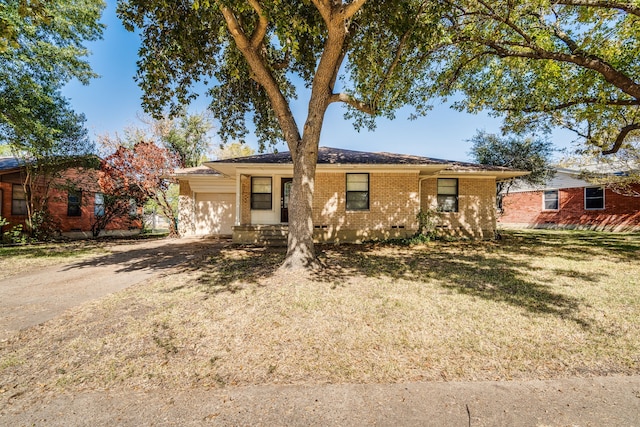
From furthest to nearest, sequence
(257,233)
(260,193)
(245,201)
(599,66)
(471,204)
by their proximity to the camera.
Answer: (471,204) → (260,193) → (245,201) → (257,233) → (599,66)

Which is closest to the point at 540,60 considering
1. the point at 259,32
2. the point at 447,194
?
the point at 447,194

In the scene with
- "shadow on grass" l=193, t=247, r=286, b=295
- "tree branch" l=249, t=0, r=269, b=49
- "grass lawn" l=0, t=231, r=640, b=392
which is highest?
"tree branch" l=249, t=0, r=269, b=49

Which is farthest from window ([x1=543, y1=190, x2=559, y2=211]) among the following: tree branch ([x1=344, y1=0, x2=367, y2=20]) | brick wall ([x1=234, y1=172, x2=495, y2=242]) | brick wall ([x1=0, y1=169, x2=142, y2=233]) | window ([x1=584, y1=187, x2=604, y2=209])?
brick wall ([x1=0, y1=169, x2=142, y2=233])

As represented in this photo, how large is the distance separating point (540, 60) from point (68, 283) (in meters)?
15.0

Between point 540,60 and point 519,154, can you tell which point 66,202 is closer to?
point 540,60

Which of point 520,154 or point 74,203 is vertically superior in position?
point 520,154

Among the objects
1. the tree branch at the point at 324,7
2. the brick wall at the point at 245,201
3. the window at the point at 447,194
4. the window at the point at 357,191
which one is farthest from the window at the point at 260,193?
the window at the point at 447,194

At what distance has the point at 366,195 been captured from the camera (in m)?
12.4

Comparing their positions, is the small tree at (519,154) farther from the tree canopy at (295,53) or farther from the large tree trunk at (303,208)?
the large tree trunk at (303,208)

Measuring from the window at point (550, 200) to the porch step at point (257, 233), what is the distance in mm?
20622

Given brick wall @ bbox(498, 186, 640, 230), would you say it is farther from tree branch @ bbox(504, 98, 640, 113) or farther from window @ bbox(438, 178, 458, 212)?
window @ bbox(438, 178, 458, 212)

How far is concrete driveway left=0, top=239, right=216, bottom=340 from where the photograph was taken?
14.6ft

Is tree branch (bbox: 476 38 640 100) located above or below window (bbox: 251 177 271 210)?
above

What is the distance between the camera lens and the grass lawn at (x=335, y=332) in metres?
2.85
